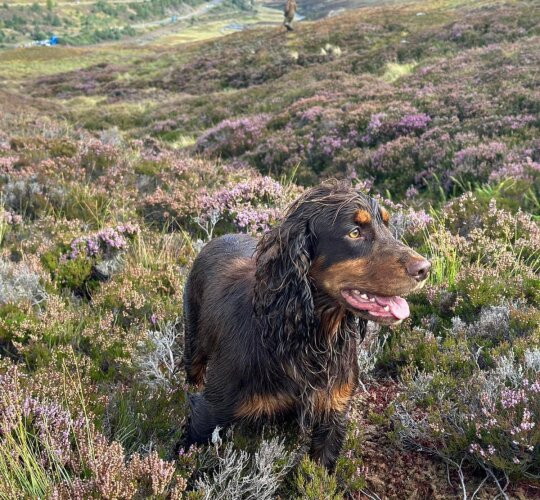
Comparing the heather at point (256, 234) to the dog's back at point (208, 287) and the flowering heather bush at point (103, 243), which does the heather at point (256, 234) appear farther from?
the dog's back at point (208, 287)

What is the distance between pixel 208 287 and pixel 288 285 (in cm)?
99

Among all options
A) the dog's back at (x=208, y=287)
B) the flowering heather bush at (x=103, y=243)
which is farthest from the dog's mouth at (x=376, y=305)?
the flowering heather bush at (x=103, y=243)

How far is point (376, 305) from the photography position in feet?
7.65

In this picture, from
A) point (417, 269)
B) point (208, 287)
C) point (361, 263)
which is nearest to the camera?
point (417, 269)

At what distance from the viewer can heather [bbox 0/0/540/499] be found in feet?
8.69

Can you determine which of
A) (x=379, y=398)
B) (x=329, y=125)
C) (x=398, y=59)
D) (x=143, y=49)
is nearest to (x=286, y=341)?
(x=379, y=398)

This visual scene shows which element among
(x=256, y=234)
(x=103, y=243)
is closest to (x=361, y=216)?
(x=256, y=234)

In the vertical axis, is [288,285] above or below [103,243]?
above

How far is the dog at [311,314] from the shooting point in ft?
7.70

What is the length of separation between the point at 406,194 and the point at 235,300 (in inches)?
232

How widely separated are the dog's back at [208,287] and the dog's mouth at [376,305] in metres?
0.76

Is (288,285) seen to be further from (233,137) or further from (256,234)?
(233,137)

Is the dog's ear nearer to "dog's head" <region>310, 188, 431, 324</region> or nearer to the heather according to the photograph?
"dog's head" <region>310, 188, 431, 324</region>

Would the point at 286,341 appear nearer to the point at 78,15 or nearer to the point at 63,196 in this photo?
the point at 63,196
